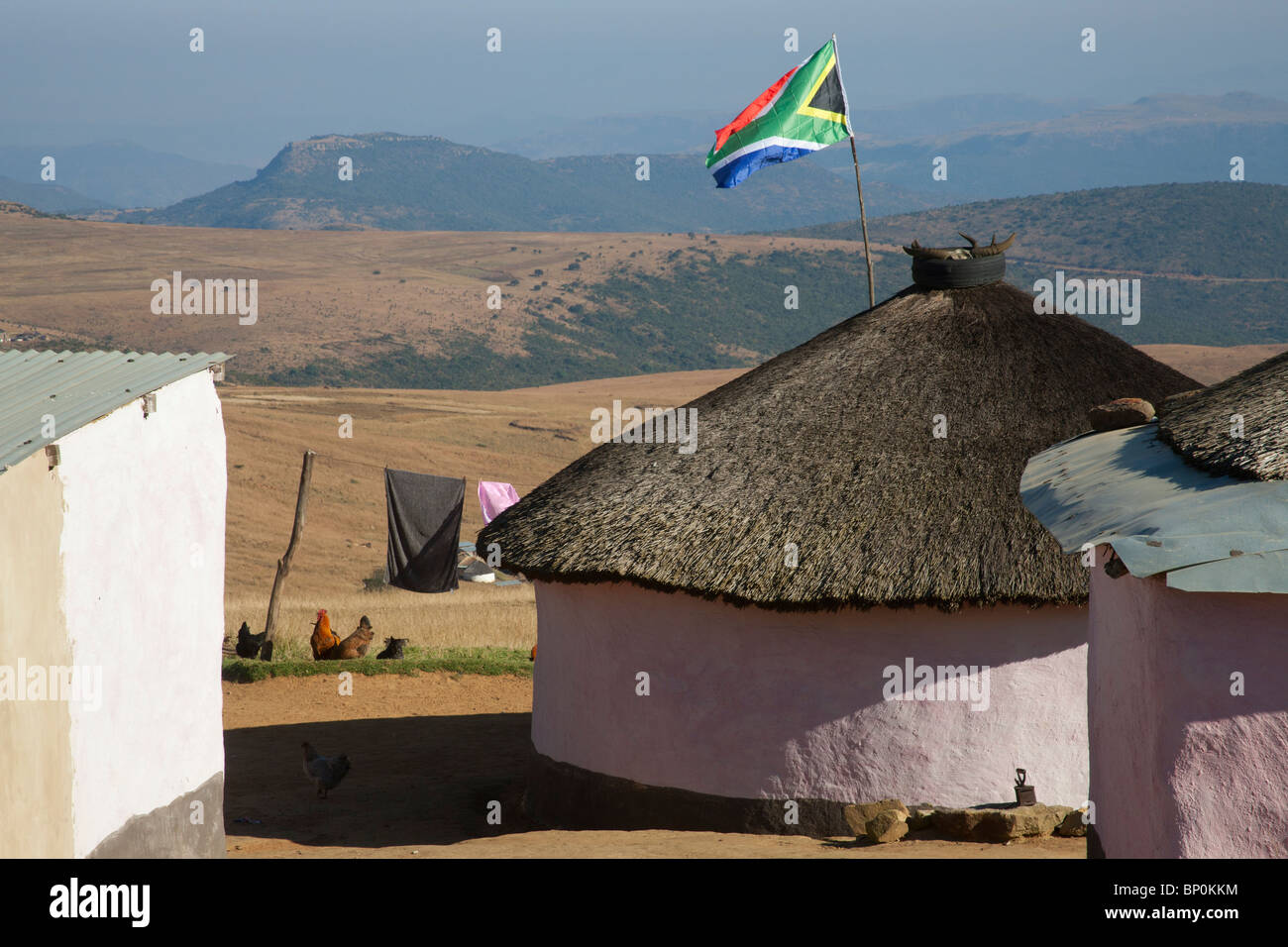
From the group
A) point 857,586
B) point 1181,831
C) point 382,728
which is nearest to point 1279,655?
point 1181,831

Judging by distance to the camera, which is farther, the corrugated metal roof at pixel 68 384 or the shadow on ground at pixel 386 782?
the shadow on ground at pixel 386 782

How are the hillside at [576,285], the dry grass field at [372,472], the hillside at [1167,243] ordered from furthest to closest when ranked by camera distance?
the hillside at [1167,243] < the hillside at [576,285] < the dry grass field at [372,472]

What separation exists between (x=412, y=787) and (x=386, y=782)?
1.13ft

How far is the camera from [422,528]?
21656 mm

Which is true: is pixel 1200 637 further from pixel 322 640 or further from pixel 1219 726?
pixel 322 640

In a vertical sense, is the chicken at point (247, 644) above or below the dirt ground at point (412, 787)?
above

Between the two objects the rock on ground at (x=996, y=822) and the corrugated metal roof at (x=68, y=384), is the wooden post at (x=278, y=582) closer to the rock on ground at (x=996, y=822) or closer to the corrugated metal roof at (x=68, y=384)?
the corrugated metal roof at (x=68, y=384)

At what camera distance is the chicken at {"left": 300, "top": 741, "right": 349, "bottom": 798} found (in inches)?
504

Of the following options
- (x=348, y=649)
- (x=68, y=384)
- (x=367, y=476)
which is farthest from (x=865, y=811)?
(x=367, y=476)

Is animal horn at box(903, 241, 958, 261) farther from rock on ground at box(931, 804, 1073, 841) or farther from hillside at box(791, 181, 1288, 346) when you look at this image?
hillside at box(791, 181, 1288, 346)

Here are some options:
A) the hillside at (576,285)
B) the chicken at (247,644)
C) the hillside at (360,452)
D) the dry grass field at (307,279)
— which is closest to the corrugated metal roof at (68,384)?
the chicken at (247,644)

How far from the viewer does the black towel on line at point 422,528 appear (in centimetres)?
2148

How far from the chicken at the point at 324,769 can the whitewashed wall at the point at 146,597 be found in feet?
10.9

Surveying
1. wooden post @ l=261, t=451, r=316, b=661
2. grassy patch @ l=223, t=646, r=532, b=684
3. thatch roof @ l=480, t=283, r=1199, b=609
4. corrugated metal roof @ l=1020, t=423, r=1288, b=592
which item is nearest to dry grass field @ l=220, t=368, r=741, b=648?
grassy patch @ l=223, t=646, r=532, b=684
